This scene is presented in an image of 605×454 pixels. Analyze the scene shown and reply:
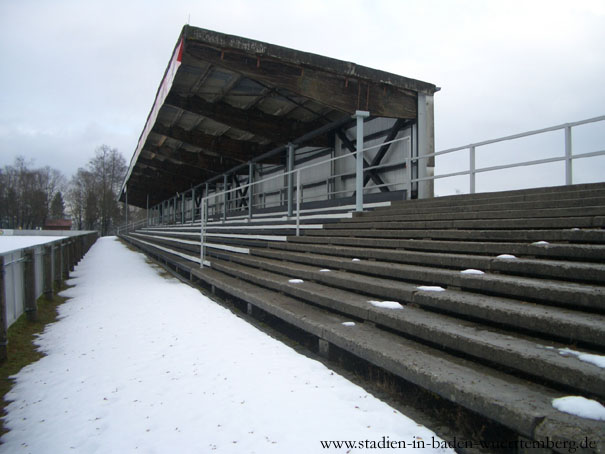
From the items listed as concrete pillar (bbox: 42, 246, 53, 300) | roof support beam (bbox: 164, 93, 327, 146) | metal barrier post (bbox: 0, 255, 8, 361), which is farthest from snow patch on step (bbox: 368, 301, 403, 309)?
roof support beam (bbox: 164, 93, 327, 146)

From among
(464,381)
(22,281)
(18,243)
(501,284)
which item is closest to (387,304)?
(501,284)

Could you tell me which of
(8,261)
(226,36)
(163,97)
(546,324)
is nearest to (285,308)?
(546,324)

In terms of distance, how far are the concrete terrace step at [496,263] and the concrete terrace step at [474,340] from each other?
0.75 metres

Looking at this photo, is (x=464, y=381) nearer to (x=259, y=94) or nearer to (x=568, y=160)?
(x=568, y=160)

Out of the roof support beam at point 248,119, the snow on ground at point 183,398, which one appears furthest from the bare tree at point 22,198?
the snow on ground at point 183,398

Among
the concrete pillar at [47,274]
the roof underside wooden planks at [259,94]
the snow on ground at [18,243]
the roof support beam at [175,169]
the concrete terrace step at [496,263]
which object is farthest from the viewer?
the roof support beam at [175,169]

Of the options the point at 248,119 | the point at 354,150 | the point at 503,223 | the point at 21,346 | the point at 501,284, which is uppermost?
the point at 248,119

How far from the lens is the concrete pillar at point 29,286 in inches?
209

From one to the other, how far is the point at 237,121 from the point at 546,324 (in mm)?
10399

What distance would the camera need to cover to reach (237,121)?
11.7m

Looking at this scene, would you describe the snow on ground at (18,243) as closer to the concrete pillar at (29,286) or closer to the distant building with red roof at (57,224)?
the concrete pillar at (29,286)

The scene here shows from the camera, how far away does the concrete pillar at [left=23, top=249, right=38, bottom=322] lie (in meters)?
5.30

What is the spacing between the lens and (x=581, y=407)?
195 centimetres

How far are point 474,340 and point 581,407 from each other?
79 cm
